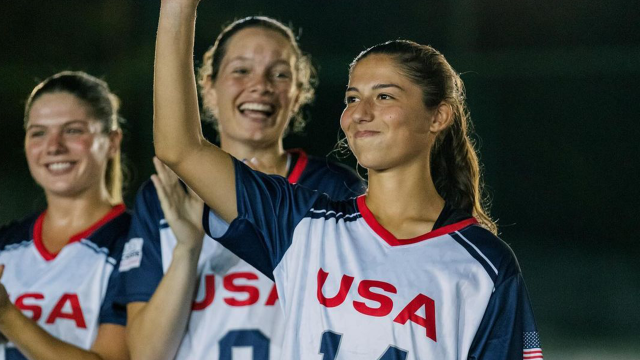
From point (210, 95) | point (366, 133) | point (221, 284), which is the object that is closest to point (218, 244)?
point (221, 284)

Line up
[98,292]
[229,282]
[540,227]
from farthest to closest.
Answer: [540,227] < [98,292] < [229,282]

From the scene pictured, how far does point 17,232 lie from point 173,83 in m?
1.14

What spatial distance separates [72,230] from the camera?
2316 millimetres

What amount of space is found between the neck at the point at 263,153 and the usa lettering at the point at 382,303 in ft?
2.04

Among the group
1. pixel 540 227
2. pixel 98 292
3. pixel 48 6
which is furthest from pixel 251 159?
pixel 48 6

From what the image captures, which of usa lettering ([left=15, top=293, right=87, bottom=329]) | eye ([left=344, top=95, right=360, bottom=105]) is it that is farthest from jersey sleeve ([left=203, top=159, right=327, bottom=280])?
usa lettering ([left=15, top=293, right=87, bottom=329])

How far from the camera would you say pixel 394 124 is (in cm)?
163

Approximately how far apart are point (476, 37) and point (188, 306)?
351cm

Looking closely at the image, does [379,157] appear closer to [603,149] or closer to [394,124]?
[394,124]

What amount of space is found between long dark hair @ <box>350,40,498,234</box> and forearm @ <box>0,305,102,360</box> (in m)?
0.94

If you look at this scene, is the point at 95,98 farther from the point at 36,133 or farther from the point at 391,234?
the point at 391,234

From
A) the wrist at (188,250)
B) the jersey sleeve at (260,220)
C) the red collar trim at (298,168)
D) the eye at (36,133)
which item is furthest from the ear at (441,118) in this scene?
the eye at (36,133)

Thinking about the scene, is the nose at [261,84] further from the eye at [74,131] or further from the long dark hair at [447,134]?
the eye at [74,131]

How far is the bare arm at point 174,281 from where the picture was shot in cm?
186
